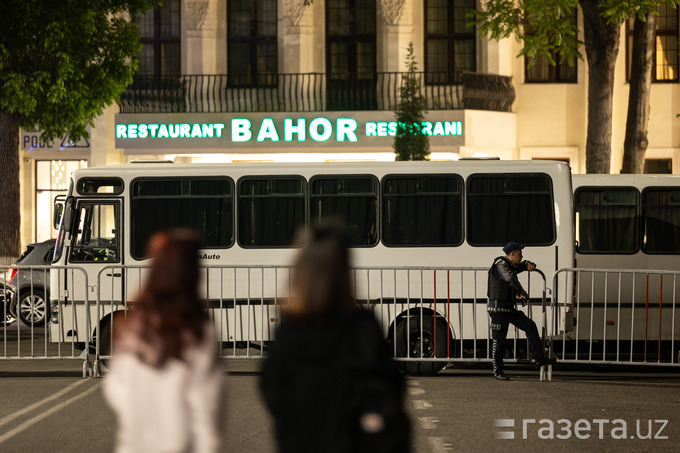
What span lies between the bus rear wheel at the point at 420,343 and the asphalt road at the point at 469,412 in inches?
8.7

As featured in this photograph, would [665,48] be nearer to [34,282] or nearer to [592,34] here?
[592,34]

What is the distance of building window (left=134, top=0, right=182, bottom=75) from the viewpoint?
31766 millimetres

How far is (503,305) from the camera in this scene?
1349cm

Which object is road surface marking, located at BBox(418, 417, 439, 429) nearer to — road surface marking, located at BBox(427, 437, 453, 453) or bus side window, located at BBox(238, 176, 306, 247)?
road surface marking, located at BBox(427, 437, 453, 453)

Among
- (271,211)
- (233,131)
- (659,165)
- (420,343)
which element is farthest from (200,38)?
(420,343)

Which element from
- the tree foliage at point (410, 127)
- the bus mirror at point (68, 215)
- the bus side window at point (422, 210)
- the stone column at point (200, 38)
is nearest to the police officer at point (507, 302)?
the bus side window at point (422, 210)

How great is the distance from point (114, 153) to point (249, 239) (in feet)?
55.5

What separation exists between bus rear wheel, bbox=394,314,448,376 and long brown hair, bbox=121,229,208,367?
9.95 metres

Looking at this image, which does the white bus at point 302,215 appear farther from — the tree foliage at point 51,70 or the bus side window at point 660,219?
the tree foliage at point 51,70

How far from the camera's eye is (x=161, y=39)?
105ft

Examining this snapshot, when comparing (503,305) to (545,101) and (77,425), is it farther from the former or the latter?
(545,101)

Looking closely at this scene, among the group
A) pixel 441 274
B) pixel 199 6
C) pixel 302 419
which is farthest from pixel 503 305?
pixel 199 6

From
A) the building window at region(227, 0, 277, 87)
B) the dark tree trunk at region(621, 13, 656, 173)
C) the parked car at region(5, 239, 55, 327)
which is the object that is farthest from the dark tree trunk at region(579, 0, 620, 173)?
the building window at region(227, 0, 277, 87)

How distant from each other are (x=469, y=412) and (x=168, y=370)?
7036 millimetres
